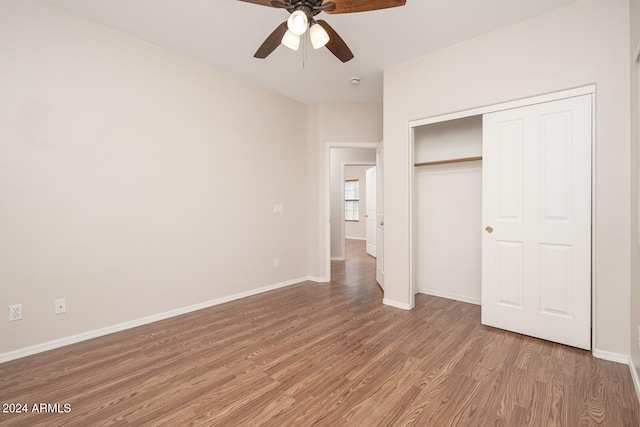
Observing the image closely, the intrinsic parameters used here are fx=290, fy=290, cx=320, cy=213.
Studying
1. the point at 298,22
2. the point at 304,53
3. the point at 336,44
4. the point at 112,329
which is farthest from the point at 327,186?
the point at 112,329

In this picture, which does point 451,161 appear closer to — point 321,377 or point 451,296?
point 451,296

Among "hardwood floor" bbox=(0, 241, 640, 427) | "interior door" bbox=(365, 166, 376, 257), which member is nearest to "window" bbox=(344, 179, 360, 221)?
"interior door" bbox=(365, 166, 376, 257)

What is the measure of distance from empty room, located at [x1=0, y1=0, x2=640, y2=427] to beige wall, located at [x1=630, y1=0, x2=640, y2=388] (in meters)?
0.03

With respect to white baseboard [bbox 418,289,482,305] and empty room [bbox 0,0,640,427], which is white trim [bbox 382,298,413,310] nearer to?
empty room [bbox 0,0,640,427]

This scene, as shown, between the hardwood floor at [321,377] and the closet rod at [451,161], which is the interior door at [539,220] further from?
the closet rod at [451,161]

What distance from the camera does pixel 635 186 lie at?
197 cm

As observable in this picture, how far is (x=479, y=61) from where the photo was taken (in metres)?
2.77

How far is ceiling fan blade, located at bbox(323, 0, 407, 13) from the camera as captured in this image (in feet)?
6.09

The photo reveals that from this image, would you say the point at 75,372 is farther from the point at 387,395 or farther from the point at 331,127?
the point at 331,127

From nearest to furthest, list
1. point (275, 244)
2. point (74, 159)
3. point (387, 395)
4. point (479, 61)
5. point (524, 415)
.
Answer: point (524, 415)
point (387, 395)
point (74, 159)
point (479, 61)
point (275, 244)

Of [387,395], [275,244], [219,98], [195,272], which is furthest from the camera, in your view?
[275,244]

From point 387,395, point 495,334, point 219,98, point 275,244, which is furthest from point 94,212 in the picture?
point 495,334

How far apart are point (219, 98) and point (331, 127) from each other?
1.73m

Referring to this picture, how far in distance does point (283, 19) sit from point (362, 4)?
38.3 inches
